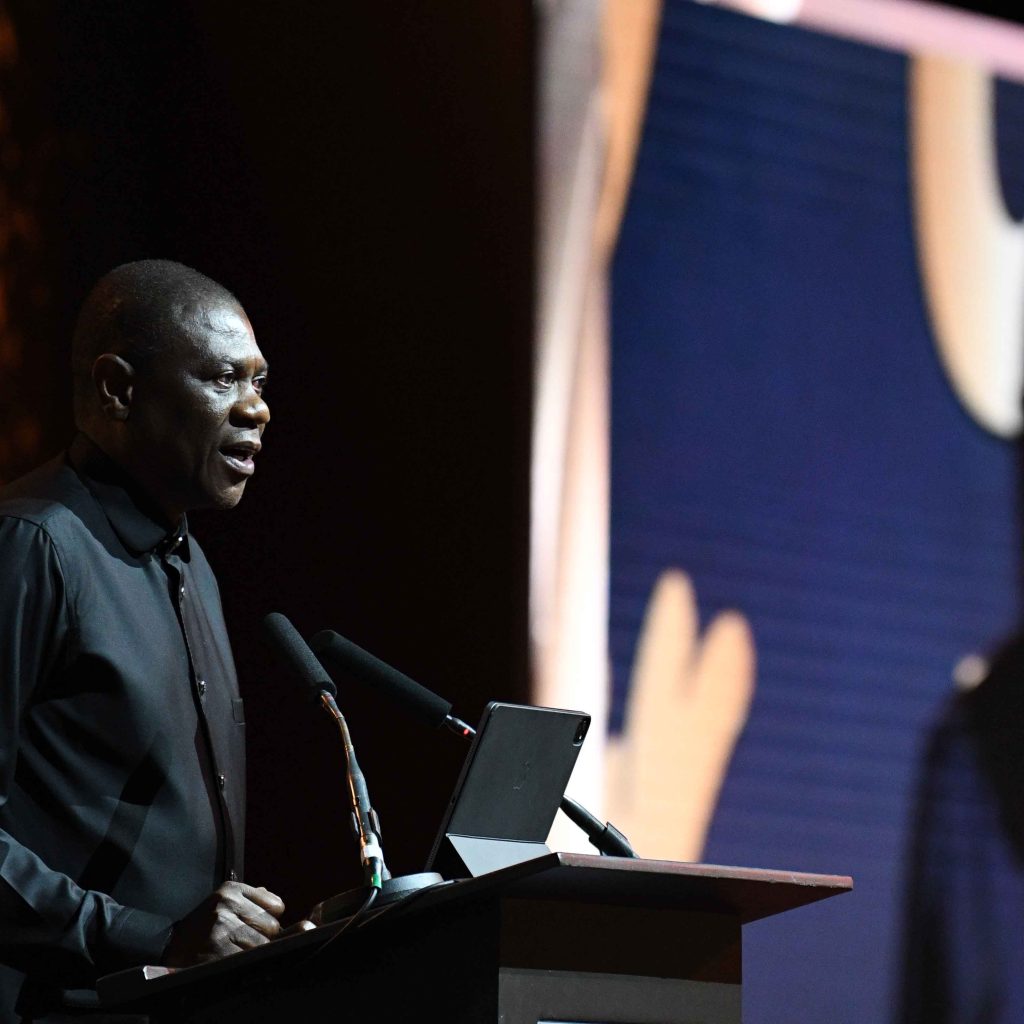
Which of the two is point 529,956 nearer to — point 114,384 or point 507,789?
point 507,789

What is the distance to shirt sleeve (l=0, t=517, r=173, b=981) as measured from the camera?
6.04 feet

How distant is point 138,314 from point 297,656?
0.58 metres

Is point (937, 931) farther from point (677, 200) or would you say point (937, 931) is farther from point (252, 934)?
point (252, 934)

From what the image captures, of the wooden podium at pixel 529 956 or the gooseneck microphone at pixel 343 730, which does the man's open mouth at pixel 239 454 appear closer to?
the gooseneck microphone at pixel 343 730

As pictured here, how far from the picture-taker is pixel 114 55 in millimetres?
3354

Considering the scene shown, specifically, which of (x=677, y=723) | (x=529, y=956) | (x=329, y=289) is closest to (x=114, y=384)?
(x=529, y=956)

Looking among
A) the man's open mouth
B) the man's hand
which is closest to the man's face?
the man's open mouth

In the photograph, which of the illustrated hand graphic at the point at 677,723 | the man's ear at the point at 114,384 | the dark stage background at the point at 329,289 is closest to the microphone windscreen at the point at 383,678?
the man's ear at the point at 114,384

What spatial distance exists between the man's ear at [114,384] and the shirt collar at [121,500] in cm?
6

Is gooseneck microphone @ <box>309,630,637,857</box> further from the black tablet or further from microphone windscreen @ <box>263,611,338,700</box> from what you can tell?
the black tablet

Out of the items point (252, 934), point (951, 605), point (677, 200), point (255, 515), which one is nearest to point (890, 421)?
point (951, 605)

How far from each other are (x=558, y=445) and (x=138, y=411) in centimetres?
107

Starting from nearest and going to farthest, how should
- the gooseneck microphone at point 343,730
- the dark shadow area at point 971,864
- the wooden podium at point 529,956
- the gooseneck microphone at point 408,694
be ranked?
the wooden podium at point 529,956 < the gooseneck microphone at point 343,730 < the gooseneck microphone at point 408,694 < the dark shadow area at point 971,864

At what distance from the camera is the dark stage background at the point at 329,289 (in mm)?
3121
